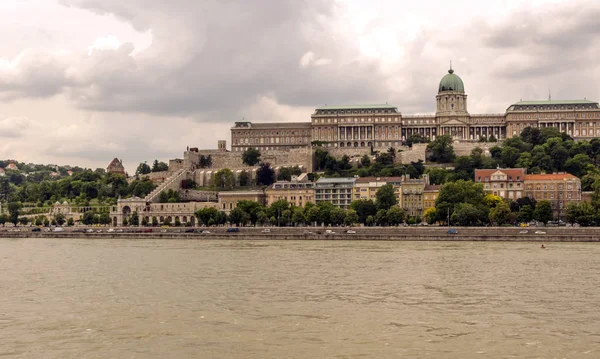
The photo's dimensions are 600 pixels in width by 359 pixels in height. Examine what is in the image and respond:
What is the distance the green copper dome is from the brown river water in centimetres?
8401

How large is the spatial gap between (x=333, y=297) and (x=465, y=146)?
82.8 m

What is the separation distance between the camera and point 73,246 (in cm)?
6266

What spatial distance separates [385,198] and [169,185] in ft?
117

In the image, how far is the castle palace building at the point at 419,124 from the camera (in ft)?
405

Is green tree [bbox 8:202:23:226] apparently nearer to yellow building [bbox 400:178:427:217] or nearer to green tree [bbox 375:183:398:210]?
green tree [bbox 375:183:398:210]

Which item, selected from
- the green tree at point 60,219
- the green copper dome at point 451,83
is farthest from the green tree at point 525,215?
the green copper dome at point 451,83

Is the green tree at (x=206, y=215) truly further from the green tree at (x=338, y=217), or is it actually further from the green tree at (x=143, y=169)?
the green tree at (x=143, y=169)

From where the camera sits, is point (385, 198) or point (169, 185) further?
point (169, 185)

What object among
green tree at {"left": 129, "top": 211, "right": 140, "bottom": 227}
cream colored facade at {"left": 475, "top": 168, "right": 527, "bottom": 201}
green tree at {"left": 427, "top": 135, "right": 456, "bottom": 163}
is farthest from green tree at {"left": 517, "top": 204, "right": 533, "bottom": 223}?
green tree at {"left": 129, "top": 211, "right": 140, "bottom": 227}

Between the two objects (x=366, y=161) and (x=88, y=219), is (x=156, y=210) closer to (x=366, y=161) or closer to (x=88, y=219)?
(x=88, y=219)

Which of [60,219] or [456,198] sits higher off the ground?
[456,198]

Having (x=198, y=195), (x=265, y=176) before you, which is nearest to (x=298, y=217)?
(x=198, y=195)

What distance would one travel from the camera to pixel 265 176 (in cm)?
10800

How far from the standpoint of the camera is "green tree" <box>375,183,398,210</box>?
8181 centimetres
